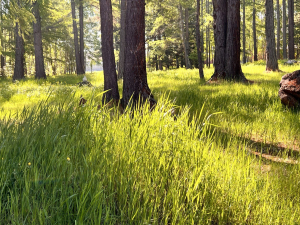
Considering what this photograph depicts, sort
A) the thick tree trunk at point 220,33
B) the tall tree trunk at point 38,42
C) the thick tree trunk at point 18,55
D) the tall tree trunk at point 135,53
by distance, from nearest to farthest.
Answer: the tall tree trunk at point 135,53 < the thick tree trunk at point 220,33 < the tall tree trunk at point 38,42 < the thick tree trunk at point 18,55

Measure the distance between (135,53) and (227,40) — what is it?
537 cm

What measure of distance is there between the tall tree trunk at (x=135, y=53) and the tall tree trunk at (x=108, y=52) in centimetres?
141

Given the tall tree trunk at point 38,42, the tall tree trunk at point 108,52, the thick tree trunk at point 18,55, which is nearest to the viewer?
the tall tree trunk at point 108,52

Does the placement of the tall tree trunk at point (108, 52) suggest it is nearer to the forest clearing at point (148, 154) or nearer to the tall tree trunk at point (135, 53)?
the forest clearing at point (148, 154)

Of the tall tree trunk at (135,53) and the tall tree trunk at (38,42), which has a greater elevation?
the tall tree trunk at (38,42)

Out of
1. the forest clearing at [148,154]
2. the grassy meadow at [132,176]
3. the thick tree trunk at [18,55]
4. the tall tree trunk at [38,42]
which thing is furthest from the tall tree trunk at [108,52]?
the thick tree trunk at [18,55]

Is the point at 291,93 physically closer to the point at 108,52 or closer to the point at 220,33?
the point at 108,52

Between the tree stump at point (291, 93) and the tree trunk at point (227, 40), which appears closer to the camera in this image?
the tree stump at point (291, 93)

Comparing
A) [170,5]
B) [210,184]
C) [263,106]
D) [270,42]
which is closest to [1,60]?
[170,5]

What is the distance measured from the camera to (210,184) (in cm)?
227

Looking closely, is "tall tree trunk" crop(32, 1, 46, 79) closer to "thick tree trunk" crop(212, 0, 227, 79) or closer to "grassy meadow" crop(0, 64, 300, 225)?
"thick tree trunk" crop(212, 0, 227, 79)

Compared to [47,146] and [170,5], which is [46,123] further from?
[170,5]

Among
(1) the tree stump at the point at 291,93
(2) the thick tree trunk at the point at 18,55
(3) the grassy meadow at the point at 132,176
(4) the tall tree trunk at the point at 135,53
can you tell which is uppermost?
(2) the thick tree trunk at the point at 18,55

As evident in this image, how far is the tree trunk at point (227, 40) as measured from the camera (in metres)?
9.58
